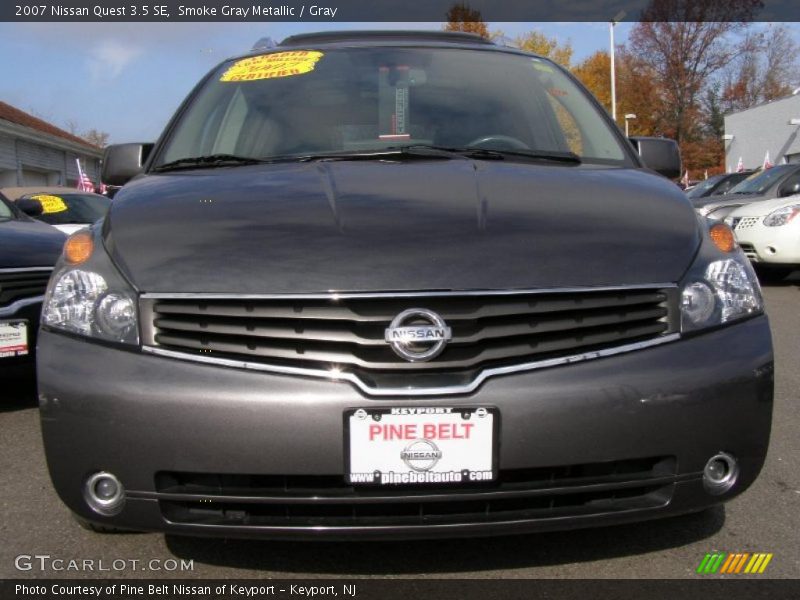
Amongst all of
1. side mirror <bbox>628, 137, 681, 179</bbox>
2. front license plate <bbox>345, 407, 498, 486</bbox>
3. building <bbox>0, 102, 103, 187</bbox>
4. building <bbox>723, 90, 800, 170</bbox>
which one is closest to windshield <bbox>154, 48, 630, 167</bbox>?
side mirror <bbox>628, 137, 681, 179</bbox>

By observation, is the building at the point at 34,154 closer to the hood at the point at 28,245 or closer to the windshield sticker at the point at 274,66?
the hood at the point at 28,245

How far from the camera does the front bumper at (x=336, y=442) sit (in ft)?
6.86

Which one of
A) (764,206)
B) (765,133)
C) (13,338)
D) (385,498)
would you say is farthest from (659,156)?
(765,133)

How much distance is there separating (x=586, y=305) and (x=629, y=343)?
0.16m

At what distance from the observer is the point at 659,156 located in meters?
3.54

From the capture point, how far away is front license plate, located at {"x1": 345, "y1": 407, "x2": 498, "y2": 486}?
6.86ft

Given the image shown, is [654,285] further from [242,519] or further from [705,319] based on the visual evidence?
[242,519]

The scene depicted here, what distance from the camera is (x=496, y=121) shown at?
11.6 feet

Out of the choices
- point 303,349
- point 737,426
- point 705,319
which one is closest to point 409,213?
point 303,349

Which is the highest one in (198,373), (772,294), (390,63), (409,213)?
(390,63)

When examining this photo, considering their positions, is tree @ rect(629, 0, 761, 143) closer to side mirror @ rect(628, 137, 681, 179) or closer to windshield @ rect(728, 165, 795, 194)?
windshield @ rect(728, 165, 795, 194)

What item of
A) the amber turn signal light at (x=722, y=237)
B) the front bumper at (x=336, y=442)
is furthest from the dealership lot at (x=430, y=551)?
the amber turn signal light at (x=722, y=237)

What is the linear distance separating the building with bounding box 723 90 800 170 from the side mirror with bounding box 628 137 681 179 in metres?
32.4

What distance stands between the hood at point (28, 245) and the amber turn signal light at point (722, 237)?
11.7 ft
